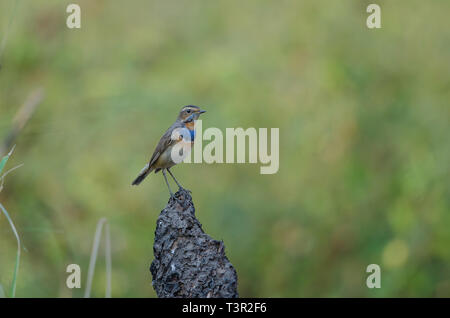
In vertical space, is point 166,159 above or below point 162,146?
below

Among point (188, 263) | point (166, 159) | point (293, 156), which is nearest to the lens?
point (188, 263)

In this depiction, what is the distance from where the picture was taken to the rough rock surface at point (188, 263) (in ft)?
11.0

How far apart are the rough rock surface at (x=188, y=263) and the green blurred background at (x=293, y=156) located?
190 inches

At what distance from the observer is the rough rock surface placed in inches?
132

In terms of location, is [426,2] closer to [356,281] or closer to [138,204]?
[356,281]

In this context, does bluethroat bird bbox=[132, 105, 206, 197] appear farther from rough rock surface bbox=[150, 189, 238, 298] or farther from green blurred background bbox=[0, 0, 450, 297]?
rough rock surface bbox=[150, 189, 238, 298]

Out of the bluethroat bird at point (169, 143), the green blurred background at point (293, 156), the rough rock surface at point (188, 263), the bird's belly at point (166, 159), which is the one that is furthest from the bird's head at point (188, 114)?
the rough rock surface at point (188, 263)

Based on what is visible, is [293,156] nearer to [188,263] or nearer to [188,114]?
[188,114]

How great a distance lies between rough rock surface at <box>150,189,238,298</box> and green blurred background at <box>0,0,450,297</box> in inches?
190

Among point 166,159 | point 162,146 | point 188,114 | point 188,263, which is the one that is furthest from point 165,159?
point 188,263

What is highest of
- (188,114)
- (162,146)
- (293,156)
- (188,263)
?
(293,156)

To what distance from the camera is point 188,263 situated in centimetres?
344

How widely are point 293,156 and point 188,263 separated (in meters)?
5.66

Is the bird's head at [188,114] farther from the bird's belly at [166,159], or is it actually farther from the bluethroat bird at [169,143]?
the bird's belly at [166,159]
